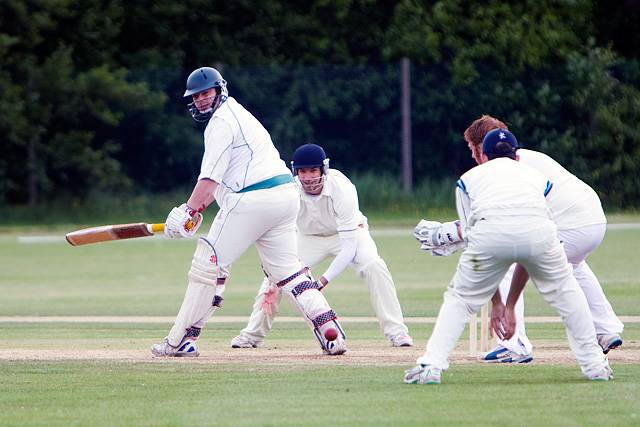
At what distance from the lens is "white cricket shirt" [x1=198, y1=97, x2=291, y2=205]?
902 centimetres

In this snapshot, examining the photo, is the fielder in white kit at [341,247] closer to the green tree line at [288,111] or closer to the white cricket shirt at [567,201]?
the white cricket shirt at [567,201]

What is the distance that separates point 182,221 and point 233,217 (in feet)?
1.08

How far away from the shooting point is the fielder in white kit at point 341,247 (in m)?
10.2

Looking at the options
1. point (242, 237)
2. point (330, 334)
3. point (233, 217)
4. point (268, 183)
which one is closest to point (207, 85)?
point (268, 183)

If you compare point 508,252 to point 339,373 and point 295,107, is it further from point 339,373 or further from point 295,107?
point 295,107

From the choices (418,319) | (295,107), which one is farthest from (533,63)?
(418,319)

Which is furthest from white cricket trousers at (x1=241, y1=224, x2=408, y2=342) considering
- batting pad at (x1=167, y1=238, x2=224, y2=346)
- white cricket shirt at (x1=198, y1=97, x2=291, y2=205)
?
white cricket shirt at (x1=198, y1=97, x2=291, y2=205)

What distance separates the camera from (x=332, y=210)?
34.1 ft

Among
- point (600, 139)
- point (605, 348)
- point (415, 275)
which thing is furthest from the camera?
point (600, 139)

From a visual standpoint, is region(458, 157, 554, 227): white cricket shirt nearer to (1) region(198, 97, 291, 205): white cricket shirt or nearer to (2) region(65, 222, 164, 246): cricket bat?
(1) region(198, 97, 291, 205): white cricket shirt

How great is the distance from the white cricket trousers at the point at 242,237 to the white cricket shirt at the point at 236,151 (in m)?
0.10

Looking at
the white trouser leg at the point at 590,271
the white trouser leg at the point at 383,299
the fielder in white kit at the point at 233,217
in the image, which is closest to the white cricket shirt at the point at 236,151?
the fielder in white kit at the point at 233,217

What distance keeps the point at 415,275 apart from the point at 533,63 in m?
10.9

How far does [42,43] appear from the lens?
27578 mm
